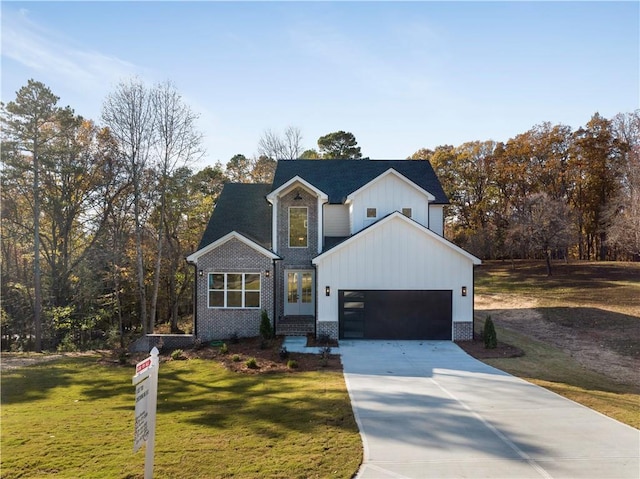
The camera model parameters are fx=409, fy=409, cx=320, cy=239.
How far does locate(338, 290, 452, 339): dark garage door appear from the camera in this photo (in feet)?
55.2

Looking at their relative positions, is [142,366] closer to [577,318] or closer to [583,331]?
[583,331]

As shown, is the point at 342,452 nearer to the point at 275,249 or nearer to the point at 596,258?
the point at 275,249

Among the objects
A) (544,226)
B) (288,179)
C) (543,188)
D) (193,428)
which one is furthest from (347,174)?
(543,188)

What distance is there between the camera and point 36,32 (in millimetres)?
11812

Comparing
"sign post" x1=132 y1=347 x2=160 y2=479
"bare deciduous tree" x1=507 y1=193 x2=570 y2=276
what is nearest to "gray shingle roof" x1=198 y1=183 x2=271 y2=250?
"sign post" x1=132 y1=347 x2=160 y2=479

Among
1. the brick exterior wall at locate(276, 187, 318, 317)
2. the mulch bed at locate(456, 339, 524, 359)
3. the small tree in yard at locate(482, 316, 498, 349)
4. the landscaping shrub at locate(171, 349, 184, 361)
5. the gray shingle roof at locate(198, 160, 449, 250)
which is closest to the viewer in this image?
the mulch bed at locate(456, 339, 524, 359)

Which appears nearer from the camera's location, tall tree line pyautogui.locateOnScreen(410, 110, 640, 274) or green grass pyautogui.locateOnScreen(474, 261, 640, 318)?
green grass pyautogui.locateOnScreen(474, 261, 640, 318)

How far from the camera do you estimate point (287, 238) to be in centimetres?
1908

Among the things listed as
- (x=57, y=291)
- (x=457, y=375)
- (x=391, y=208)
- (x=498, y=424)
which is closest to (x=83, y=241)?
(x=57, y=291)

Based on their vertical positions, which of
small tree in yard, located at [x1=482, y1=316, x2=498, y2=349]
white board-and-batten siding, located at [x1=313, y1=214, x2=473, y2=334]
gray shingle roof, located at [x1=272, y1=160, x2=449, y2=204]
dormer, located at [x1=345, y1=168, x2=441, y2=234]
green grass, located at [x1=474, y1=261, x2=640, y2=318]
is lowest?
small tree in yard, located at [x1=482, y1=316, x2=498, y2=349]

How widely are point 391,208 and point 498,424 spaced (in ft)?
40.2

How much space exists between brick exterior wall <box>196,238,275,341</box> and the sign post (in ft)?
37.6

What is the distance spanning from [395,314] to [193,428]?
10.8 m

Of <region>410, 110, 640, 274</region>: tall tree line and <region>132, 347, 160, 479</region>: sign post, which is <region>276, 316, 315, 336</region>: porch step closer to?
<region>132, 347, 160, 479</region>: sign post
